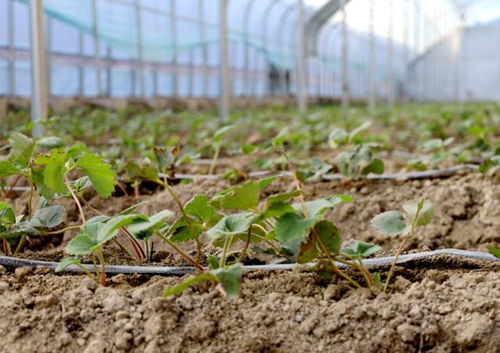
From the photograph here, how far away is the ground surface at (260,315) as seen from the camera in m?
1.12

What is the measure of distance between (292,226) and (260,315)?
16 centimetres

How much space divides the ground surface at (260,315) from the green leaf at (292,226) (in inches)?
5.3

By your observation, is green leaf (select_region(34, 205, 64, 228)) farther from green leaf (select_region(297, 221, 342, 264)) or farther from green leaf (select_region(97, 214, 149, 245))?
green leaf (select_region(297, 221, 342, 264))

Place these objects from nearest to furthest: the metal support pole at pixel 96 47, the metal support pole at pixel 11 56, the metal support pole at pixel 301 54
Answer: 1. the metal support pole at pixel 11 56
2. the metal support pole at pixel 301 54
3. the metal support pole at pixel 96 47

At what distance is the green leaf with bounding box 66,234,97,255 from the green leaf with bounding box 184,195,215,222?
213 mm

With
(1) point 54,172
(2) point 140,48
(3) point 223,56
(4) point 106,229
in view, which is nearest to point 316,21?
(2) point 140,48

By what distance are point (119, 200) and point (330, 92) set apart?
23.3m

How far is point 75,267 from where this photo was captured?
143 centimetres

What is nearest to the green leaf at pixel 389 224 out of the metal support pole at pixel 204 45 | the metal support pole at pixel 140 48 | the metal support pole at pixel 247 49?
the metal support pole at pixel 140 48

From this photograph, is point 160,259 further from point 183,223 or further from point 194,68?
point 194,68

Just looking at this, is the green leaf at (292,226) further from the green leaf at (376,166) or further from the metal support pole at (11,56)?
the metal support pole at (11,56)

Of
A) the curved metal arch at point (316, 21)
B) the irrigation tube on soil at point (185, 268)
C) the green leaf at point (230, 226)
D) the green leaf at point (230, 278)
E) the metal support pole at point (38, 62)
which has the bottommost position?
the irrigation tube on soil at point (185, 268)

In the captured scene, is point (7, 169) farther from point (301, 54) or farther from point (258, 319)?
point (301, 54)

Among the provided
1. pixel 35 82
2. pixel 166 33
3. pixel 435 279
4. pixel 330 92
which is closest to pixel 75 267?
pixel 435 279
